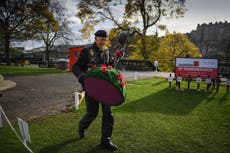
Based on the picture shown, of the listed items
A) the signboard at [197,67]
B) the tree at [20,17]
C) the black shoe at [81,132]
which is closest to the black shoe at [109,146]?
the black shoe at [81,132]

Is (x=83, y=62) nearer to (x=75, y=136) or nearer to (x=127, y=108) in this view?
(x=75, y=136)

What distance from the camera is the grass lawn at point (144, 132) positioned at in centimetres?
399

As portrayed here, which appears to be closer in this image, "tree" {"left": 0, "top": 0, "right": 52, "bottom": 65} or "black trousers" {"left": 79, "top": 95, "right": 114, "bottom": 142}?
"black trousers" {"left": 79, "top": 95, "right": 114, "bottom": 142}

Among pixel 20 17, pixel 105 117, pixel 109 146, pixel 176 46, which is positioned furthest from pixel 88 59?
pixel 176 46

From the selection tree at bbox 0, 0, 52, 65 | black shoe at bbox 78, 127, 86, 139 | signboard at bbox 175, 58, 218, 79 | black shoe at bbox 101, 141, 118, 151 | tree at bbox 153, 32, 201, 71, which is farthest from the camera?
tree at bbox 153, 32, 201, 71

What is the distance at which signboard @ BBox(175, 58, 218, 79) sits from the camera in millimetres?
11023

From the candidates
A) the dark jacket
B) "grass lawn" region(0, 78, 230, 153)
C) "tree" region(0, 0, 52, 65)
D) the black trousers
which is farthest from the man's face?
"tree" region(0, 0, 52, 65)

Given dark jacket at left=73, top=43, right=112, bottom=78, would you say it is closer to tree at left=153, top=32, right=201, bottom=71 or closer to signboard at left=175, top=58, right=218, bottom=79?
signboard at left=175, top=58, right=218, bottom=79

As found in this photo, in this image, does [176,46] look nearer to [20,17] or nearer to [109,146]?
[20,17]

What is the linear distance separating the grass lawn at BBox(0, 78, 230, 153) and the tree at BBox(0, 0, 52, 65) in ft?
62.7

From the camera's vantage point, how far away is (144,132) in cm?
479

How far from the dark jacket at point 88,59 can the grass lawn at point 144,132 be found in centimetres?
153

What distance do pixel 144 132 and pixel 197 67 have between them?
25.4ft

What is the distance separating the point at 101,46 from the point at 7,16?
23.5 m
